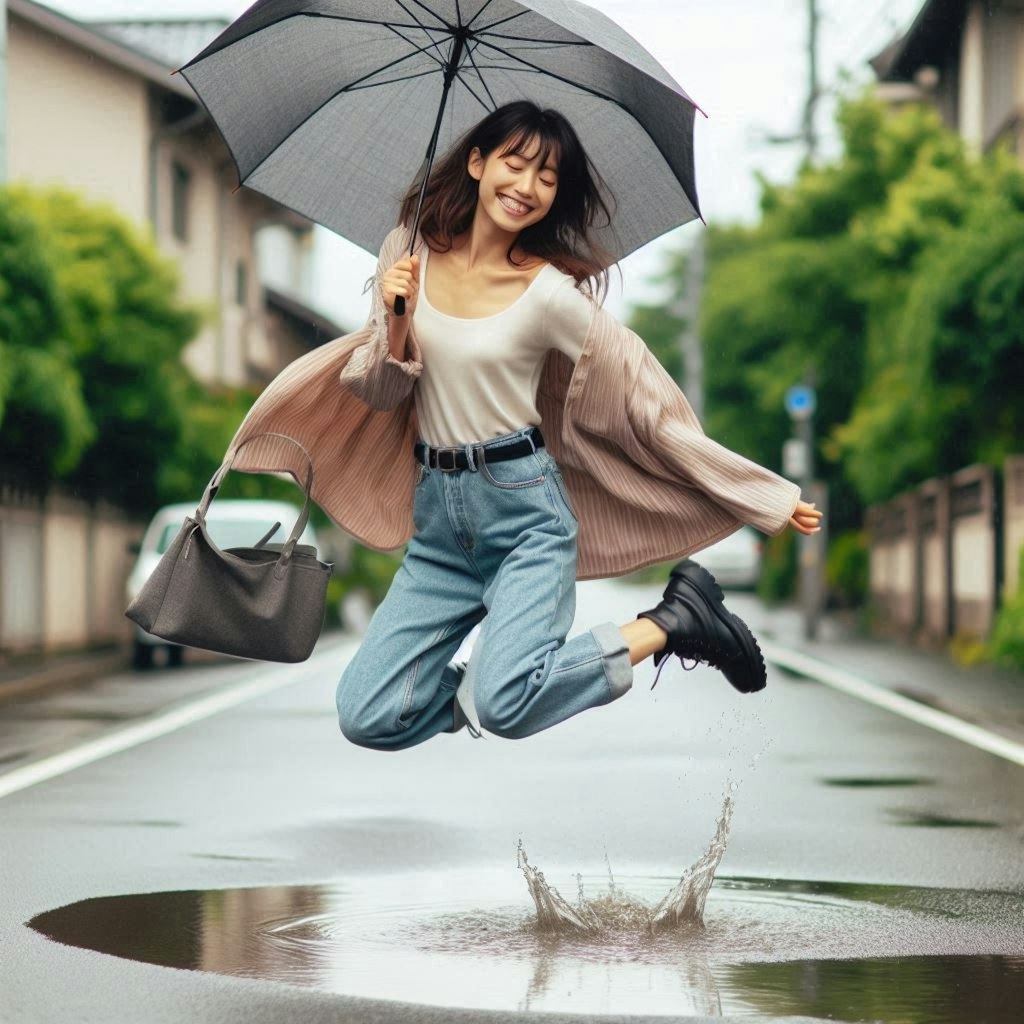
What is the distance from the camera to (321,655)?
19750mm

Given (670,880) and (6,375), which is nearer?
(670,880)

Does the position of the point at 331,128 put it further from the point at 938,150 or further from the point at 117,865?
the point at 938,150

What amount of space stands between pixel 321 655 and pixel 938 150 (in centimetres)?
1115

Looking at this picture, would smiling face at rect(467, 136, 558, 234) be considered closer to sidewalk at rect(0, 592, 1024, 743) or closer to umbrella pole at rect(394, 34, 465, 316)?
umbrella pole at rect(394, 34, 465, 316)

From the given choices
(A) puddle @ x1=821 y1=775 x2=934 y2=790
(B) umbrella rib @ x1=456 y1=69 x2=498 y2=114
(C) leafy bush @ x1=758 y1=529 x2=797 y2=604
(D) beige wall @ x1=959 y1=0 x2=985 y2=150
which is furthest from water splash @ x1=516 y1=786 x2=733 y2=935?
(C) leafy bush @ x1=758 y1=529 x2=797 y2=604

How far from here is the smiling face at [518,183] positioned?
514 centimetres

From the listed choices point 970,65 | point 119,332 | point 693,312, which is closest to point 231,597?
point 119,332

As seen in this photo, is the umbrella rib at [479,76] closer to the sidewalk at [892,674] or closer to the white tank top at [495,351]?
the white tank top at [495,351]

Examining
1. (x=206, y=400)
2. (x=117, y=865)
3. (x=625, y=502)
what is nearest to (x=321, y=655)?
(x=206, y=400)

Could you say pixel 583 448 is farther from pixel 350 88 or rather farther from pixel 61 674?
pixel 61 674

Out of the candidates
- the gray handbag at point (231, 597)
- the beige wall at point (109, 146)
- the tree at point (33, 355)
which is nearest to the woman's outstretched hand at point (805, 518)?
the gray handbag at point (231, 597)

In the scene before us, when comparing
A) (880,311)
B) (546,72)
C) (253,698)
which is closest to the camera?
(546,72)

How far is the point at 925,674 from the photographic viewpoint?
17.1m

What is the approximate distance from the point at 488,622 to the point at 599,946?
920mm
